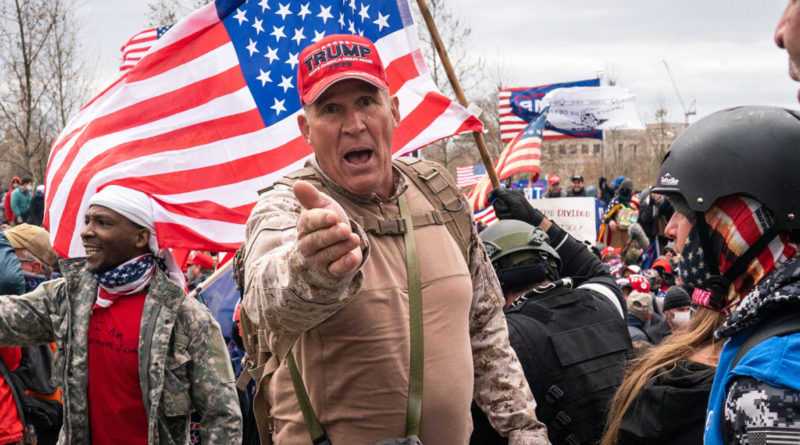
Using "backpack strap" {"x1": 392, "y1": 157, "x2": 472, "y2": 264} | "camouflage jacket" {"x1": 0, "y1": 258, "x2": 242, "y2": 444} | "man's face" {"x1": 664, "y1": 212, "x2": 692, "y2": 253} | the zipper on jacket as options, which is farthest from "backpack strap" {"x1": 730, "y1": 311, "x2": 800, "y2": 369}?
the zipper on jacket

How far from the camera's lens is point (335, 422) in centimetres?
253

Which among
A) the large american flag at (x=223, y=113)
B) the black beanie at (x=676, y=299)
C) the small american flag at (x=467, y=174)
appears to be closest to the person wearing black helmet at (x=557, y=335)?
the large american flag at (x=223, y=113)

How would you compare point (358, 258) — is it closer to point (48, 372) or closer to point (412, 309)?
point (412, 309)

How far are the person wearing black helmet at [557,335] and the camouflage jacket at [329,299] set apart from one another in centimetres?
52

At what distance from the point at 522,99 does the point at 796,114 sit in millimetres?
13048

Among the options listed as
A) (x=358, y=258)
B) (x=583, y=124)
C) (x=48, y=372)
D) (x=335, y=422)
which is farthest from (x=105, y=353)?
(x=583, y=124)

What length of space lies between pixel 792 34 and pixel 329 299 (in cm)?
122

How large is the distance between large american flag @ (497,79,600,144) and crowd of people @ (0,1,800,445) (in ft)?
36.2

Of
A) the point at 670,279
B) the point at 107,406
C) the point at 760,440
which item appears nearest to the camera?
the point at 760,440

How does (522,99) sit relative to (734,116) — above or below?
above

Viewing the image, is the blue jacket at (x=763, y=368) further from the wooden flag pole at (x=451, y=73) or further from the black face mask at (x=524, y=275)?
the wooden flag pole at (x=451, y=73)

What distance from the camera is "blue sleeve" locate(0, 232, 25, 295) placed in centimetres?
519

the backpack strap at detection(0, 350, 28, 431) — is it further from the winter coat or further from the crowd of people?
the winter coat

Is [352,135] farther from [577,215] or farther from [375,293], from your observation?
[577,215]
